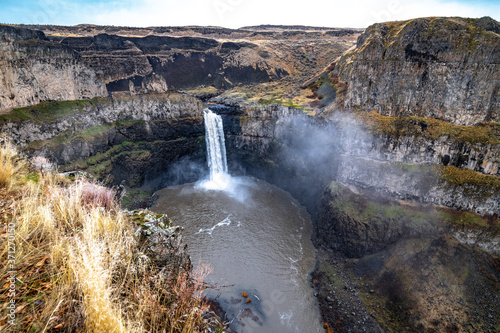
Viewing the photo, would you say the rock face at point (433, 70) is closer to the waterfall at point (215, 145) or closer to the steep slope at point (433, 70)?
the steep slope at point (433, 70)

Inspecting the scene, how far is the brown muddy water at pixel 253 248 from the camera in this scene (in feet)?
56.6

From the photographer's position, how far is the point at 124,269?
541 centimetres

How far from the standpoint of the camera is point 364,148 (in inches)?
946

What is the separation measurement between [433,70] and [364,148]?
8761mm

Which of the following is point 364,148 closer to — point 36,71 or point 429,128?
point 429,128

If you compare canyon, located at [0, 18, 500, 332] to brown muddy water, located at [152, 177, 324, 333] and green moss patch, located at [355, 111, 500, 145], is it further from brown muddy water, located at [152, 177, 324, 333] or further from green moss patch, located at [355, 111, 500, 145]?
brown muddy water, located at [152, 177, 324, 333]

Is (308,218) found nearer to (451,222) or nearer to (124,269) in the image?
(451,222)

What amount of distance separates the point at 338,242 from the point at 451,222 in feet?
28.5

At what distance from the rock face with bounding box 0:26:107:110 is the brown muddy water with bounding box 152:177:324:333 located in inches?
657

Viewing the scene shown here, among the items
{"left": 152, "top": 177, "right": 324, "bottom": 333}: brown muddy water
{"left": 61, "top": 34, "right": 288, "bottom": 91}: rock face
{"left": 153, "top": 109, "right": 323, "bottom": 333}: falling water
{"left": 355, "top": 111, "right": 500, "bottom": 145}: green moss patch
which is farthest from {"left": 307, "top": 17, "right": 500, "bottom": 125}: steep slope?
{"left": 61, "top": 34, "right": 288, "bottom": 91}: rock face

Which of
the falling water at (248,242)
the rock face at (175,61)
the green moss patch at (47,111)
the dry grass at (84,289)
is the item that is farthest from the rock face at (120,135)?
the dry grass at (84,289)

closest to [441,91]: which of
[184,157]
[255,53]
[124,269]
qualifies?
[124,269]

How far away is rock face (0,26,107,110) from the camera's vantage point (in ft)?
76.9

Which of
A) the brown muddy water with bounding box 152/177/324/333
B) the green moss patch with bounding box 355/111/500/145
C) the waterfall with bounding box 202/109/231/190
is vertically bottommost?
the brown muddy water with bounding box 152/177/324/333
